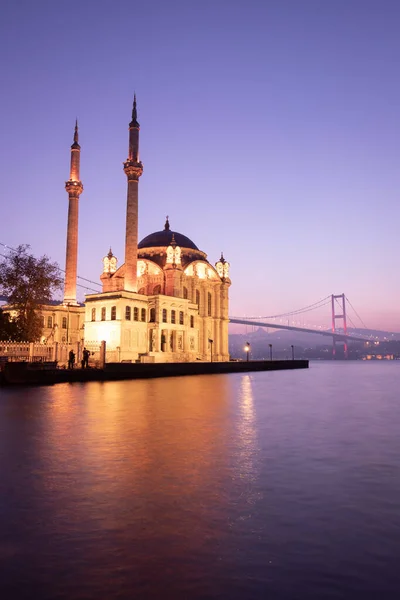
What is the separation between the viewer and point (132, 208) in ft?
179

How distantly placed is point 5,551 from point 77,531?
0.79m

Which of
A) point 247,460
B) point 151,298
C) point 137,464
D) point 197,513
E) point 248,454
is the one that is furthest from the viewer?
point 151,298

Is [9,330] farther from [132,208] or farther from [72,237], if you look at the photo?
[72,237]

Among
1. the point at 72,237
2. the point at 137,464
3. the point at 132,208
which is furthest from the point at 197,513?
the point at 72,237

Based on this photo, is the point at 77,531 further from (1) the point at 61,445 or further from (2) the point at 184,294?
(2) the point at 184,294

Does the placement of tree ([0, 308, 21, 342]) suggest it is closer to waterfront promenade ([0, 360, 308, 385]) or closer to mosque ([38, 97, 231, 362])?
mosque ([38, 97, 231, 362])

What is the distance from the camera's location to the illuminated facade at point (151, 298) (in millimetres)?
52312

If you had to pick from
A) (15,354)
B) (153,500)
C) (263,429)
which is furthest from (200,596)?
(15,354)

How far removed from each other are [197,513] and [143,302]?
162ft

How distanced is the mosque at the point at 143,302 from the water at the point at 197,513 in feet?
108

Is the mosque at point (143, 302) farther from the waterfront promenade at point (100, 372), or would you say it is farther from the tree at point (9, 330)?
the tree at point (9, 330)

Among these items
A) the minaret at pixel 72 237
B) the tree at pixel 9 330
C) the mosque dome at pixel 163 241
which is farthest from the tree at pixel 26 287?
the mosque dome at pixel 163 241

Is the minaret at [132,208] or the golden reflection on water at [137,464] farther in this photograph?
the minaret at [132,208]

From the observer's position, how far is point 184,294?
68.6 metres
